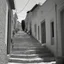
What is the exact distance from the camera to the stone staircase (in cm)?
862

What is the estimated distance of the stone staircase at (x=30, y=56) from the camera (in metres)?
8.62

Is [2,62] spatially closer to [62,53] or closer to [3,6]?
[3,6]

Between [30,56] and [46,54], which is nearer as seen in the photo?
[30,56]

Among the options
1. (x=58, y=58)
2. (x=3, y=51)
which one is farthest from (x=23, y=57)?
(x=3, y=51)

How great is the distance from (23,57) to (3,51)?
415 cm

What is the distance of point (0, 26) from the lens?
17.6 ft

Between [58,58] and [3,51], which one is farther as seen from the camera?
[58,58]

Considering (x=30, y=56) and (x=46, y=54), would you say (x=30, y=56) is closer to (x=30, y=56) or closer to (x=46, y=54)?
(x=30, y=56)

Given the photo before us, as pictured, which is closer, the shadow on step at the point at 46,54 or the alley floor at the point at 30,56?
the alley floor at the point at 30,56

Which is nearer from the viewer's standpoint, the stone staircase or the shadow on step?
the stone staircase

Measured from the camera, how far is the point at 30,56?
946 cm

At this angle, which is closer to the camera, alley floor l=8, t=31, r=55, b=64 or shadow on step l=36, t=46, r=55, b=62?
alley floor l=8, t=31, r=55, b=64

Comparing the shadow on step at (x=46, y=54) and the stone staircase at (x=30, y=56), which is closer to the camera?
the stone staircase at (x=30, y=56)

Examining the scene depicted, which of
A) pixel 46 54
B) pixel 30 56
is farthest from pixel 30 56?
pixel 46 54
